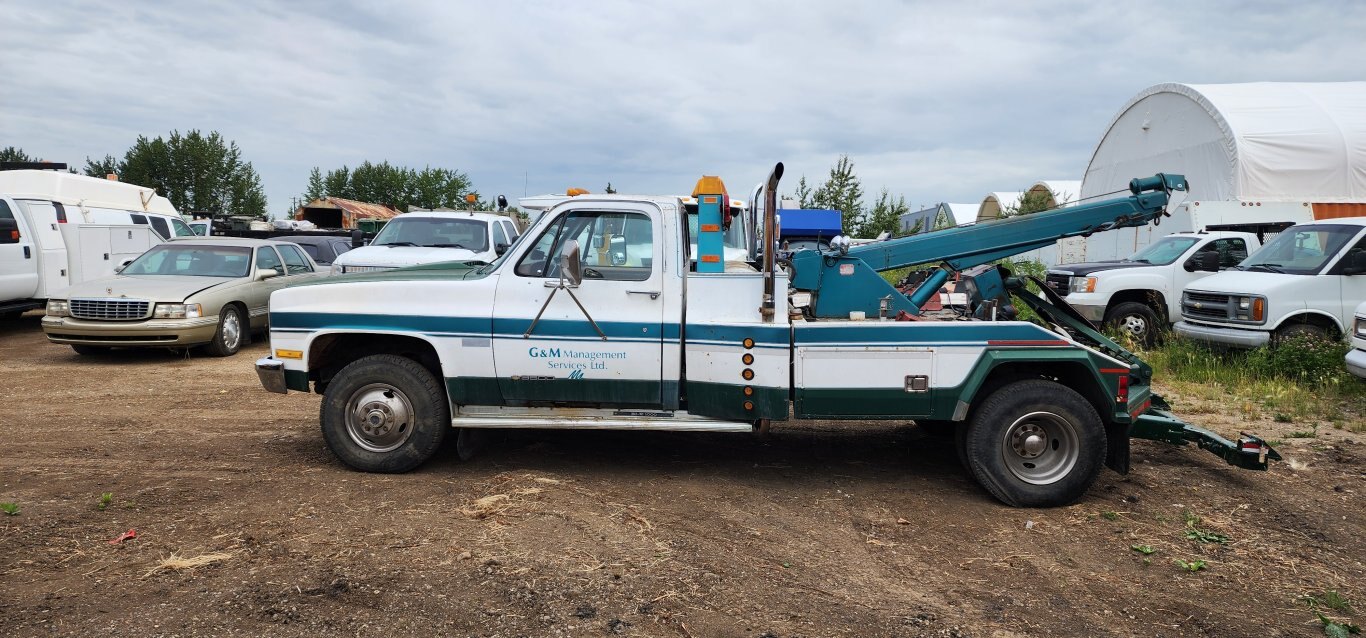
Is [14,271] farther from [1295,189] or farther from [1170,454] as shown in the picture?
[1295,189]

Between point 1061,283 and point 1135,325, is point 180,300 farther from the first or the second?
point 1061,283

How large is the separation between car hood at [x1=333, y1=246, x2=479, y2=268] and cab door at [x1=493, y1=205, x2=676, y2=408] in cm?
551

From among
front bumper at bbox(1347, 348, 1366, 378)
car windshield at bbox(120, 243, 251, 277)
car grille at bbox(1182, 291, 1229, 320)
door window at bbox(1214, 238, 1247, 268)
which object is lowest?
front bumper at bbox(1347, 348, 1366, 378)

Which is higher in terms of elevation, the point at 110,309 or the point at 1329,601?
the point at 110,309

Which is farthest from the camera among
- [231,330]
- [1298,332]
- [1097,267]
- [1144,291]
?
[1097,267]

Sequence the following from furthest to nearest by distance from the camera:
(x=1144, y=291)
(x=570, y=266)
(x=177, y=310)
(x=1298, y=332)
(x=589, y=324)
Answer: (x=1144, y=291), (x=177, y=310), (x=1298, y=332), (x=589, y=324), (x=570, y=266)

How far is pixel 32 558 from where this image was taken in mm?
4344

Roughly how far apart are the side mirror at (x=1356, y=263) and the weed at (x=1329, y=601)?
6.91 meters

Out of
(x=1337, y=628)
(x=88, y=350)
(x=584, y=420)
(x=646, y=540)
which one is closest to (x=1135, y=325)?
(x=1337, y=628)

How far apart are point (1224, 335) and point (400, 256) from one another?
10.3 m

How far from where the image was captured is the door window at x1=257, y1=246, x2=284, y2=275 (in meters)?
12.1

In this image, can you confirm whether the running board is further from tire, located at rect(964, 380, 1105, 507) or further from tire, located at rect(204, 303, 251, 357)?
tire, located at rect(204, 303, 251, 357)

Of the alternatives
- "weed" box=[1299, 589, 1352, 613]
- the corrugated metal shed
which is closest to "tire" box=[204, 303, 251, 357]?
"weed" box=[1299, 589, 1352, 613]

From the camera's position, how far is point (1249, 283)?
10.0 metres
